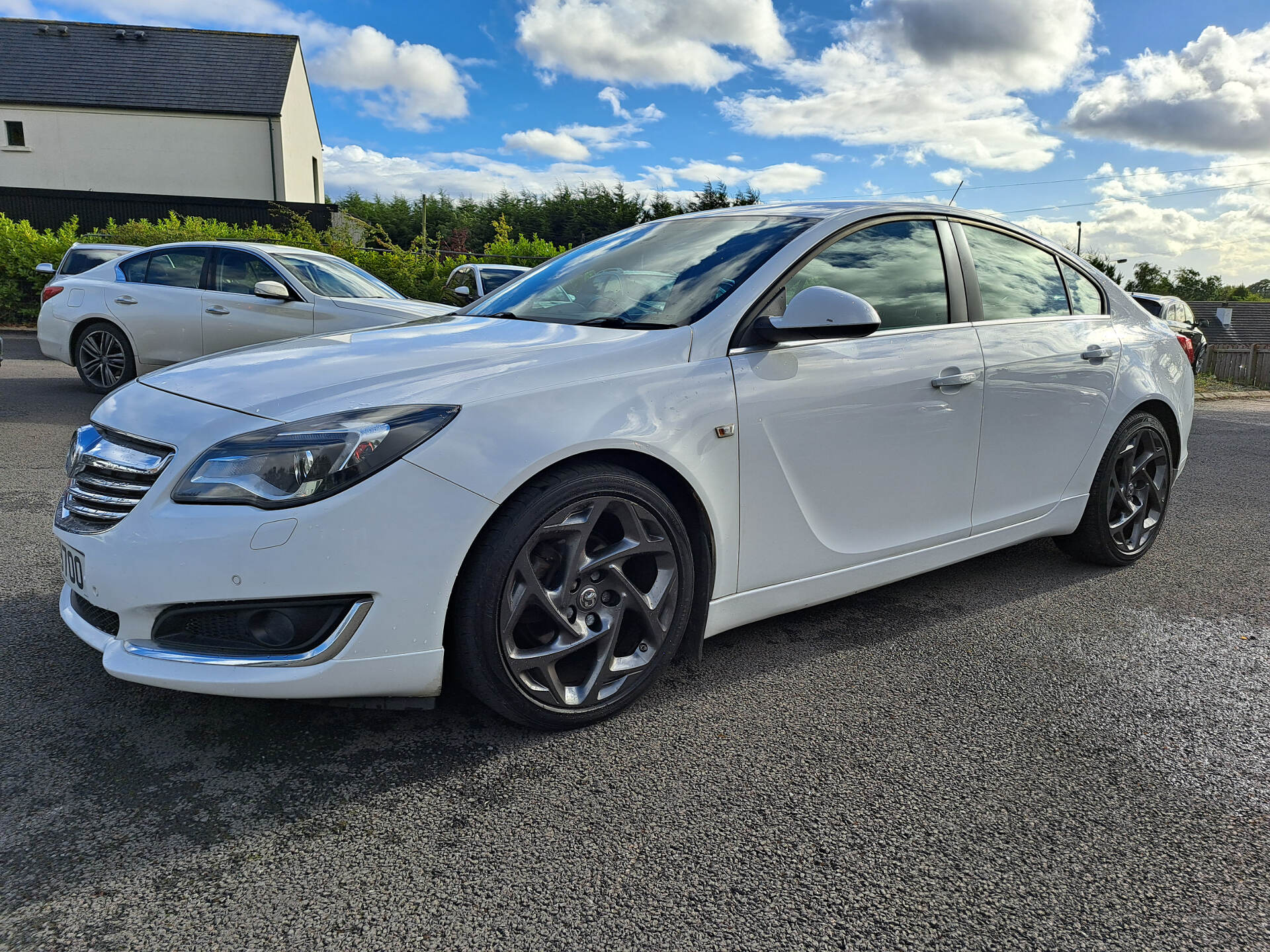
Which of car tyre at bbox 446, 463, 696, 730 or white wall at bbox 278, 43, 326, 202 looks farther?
white wall at bbox 278, 43, 326, 202

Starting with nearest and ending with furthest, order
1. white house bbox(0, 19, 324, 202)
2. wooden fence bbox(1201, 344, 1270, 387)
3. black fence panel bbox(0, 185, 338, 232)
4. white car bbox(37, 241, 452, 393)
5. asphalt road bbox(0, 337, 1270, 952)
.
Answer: asphalt road bbox(0, 337, 1270, 952), white car bbox(37, 241, 452, 393), wooden fence bbox(1201, 344, 1270, 387), black fence panel bbox(0, 185, 338, 232), white house bbox(0, 19, 324, 202)

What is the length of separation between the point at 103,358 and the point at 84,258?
5240 millimetres

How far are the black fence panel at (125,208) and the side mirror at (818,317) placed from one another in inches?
961

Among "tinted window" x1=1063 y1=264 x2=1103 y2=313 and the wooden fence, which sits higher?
"tinted window" x1=1063 y1=264 x2=1103 y2=313

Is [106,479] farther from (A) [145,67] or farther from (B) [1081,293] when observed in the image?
(A) [145,67]

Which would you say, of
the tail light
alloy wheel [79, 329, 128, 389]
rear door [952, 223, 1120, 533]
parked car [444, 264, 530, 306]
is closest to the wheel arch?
rear door [952, 223, 1120, 533]

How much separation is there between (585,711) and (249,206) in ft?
88.3

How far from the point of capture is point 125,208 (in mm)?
25594

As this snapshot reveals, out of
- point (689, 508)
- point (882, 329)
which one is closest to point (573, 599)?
point (689, 508)

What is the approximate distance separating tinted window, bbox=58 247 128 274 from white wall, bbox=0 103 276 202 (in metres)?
21.4

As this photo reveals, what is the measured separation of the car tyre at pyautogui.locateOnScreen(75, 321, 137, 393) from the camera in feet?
29.6

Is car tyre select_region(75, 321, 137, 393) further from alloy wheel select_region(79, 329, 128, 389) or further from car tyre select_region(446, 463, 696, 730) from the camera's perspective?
car tyre select_region(446, 463, 696, 730)

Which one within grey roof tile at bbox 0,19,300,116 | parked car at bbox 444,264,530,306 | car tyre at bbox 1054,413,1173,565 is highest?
grey roof tile at bbox 0,19,300,116

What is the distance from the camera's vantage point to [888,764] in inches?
96.3
